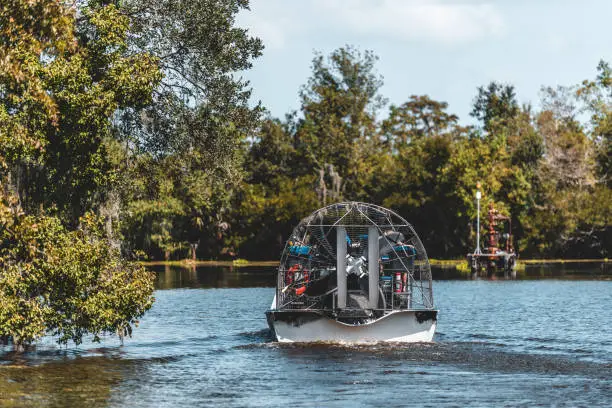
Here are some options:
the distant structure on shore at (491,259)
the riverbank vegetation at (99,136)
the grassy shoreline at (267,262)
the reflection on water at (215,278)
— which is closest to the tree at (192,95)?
the riverbank vegetation at (99,136)

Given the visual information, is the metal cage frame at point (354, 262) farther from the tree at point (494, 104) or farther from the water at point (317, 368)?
the tree at point (494, 104)

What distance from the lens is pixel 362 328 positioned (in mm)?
29141

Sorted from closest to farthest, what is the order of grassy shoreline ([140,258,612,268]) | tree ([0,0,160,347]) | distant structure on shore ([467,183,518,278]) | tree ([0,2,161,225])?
tree ([0,0,160,347]), tree ([0,2,161,225]), distant structure on shore ([467,183,518,278]), grassy shoreline ([140,258,612,268])

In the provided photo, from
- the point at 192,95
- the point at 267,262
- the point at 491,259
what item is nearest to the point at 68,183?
the point at 192,95

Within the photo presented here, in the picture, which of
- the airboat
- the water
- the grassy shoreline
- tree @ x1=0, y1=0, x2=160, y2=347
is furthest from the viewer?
the grassy shoreline

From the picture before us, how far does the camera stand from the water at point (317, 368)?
21683mm

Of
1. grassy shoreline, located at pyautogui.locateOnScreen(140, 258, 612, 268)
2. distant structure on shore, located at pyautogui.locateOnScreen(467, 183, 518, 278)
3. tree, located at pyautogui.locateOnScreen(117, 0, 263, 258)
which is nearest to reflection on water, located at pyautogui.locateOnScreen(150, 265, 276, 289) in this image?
grassy shoreline, located at pyautogui.locateOnScreen(140, 258, 612, 268)

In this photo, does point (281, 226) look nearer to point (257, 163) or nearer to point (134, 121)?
point (257, 163)

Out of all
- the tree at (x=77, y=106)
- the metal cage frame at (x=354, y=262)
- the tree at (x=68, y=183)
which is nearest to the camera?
Result: the tree at (x=68, y=183)

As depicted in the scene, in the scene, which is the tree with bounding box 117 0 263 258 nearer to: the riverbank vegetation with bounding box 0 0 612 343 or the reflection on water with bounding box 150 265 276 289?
the riverbank vegetation with bounding box 0 0 612 343

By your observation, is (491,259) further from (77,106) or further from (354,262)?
(77,106)

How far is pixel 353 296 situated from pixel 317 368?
460 cm

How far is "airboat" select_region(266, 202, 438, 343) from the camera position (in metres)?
29.1

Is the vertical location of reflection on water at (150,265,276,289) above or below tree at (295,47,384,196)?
below
